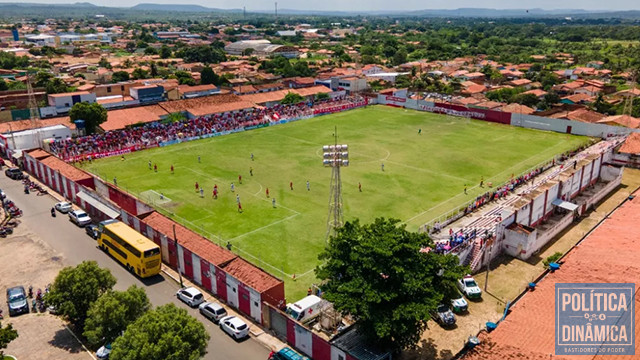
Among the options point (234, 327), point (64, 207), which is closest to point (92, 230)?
point (64, 207)

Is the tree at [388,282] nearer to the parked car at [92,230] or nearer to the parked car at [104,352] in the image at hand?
the parked car at [104,352]

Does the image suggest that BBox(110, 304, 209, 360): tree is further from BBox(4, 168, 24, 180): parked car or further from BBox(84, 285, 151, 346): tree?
BBox(4, 168, 24, 180): parked car

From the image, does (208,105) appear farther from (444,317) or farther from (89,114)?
(444,317)

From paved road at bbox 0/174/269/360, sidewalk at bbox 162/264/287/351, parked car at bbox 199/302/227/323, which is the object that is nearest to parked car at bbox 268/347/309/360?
paved road at bbox 0/174/269/360

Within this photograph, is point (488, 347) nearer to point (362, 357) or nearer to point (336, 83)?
point (362, 357)

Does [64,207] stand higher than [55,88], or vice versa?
[55,88]

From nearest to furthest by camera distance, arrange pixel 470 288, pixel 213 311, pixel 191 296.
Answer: pixel 213 311 → pixel 191 296 → pixel 470 288
